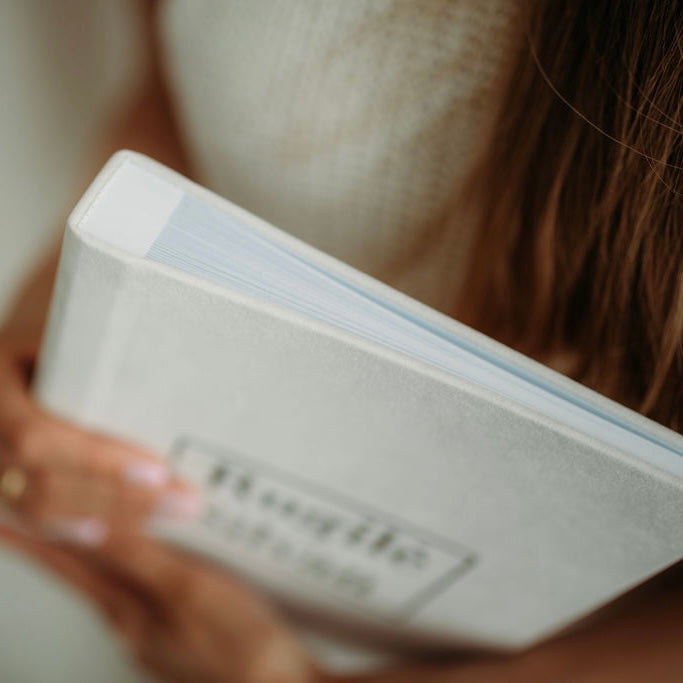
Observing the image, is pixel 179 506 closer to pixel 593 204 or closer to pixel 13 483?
pixel 13 483

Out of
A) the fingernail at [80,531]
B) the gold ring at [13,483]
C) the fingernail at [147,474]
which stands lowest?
the fingernail at [80,531]

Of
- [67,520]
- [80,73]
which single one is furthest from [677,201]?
[80,73]

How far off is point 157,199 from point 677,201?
0.28 metres

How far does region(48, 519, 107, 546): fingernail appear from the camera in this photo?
2.13 feet

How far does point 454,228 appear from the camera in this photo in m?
0.58

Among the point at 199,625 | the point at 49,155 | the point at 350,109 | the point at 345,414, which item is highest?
the point at 350,109

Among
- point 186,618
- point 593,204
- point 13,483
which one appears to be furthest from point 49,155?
point 593,204

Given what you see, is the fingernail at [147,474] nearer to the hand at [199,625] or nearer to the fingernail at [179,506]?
the fingernail at [179,506]

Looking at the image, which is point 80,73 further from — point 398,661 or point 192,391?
point 398,661

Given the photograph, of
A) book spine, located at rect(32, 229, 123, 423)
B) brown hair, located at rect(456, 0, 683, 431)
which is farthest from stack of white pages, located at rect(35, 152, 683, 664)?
brown hair, located at rect(456, 0, 683, 431)

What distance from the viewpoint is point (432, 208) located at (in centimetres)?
57

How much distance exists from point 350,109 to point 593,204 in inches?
7.2

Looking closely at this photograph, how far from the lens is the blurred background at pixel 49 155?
2.33 feet

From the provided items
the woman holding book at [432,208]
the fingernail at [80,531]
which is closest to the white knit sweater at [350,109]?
the woman holding book at [432,208]
